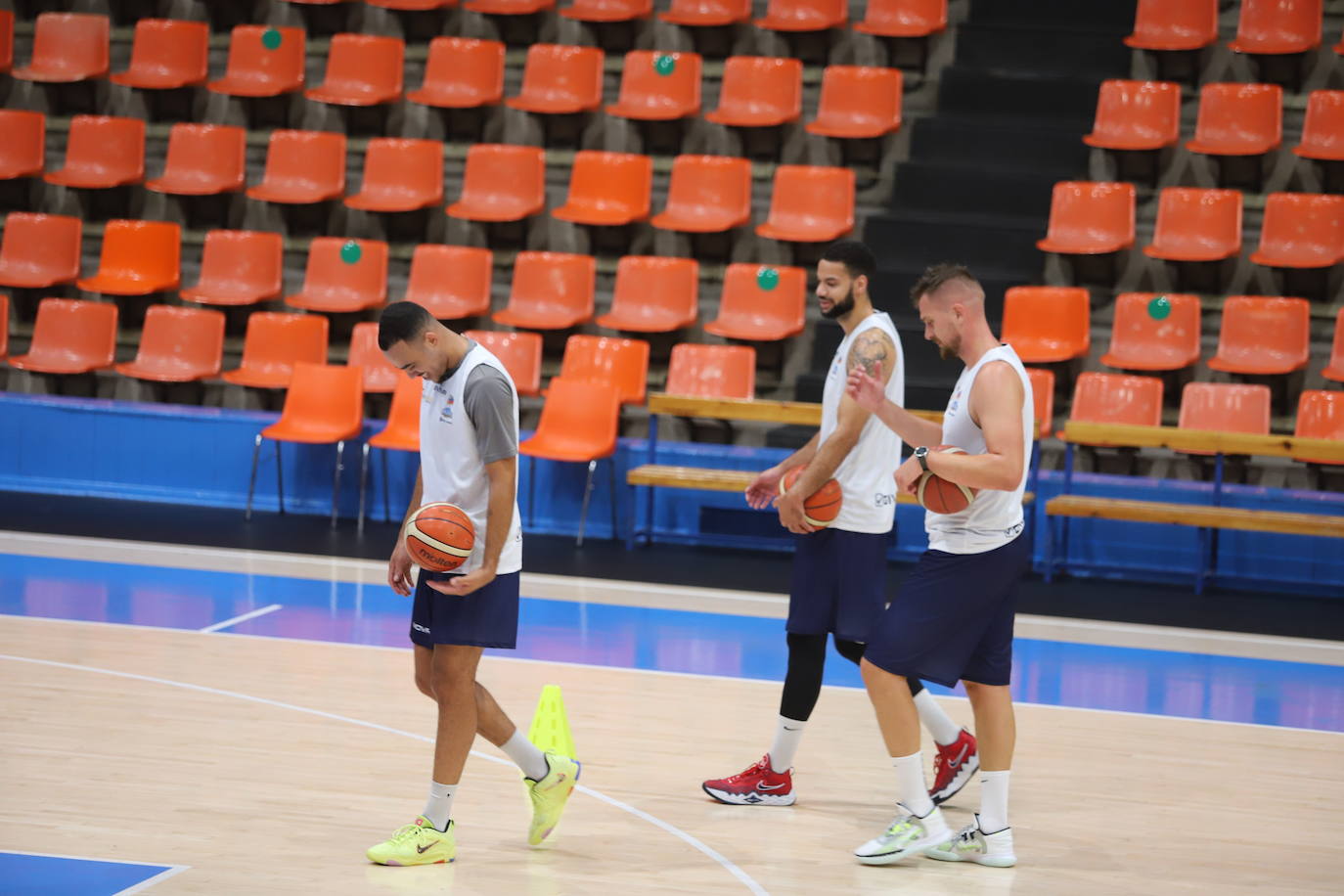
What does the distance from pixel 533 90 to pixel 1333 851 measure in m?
7.61

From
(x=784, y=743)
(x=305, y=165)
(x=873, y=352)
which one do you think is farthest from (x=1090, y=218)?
(x=784, y=743)

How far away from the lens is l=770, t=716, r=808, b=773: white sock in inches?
180

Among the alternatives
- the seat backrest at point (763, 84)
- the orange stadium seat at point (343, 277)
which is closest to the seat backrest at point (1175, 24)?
the seat backrest at point (763, 84)

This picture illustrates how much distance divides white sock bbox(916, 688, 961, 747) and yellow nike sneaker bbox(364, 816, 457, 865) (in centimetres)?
150

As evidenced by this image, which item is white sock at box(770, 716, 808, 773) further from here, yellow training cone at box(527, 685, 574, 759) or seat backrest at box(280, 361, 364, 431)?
seat backrest at box(280, 361, 364, 431)

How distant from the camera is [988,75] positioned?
10.5 metres

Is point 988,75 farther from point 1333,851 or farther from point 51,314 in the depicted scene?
point 1333,851

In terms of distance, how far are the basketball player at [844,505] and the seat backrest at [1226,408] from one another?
14.9ft

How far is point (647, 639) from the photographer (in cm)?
684

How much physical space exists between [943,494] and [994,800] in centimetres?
87

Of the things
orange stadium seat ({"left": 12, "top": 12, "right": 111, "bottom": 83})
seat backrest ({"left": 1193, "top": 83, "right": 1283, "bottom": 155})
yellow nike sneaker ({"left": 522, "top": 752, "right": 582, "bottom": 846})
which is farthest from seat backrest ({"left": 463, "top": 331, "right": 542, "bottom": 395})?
yellow nike sneaker ({"left": 522, "top": 752, "right": 582, "bottom": 846})

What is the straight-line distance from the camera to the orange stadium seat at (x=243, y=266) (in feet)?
32.8

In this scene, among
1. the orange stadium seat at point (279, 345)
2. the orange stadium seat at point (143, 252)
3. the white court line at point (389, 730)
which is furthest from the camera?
the orange stadium seat at point (143, 252)

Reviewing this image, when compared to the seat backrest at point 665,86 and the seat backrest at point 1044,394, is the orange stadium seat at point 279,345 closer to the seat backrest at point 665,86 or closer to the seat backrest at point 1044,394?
the seat backrest at point 665,86
